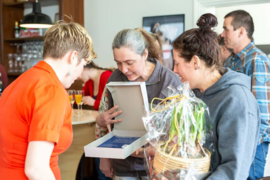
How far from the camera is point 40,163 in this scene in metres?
0.90

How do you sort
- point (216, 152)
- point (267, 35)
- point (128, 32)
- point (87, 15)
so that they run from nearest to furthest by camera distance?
point (216, 152) < point (128, 32) < point (87, 15) < point (267, 35)

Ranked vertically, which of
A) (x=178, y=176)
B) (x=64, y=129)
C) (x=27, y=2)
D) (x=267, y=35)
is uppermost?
(x=27, y=2)

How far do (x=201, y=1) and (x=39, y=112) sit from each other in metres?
3.10

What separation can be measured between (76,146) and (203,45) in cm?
217

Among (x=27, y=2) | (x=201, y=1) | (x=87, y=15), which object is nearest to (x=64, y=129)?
(x=201, y=1)

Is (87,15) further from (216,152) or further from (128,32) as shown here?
(216,152)

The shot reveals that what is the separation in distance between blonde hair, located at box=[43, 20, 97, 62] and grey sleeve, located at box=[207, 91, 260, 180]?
61 centimetres

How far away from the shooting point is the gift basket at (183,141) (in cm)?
90

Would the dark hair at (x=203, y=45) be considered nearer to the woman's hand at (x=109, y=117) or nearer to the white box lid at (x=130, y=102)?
the white box lid at (x=130, y=102)

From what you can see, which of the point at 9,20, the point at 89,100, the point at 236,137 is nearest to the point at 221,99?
the point at 236,137

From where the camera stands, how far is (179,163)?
0.89 m

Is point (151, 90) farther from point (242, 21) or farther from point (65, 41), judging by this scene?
point (242, 21)

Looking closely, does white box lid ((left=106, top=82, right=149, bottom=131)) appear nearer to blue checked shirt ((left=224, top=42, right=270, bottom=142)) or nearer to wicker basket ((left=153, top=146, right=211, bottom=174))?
wicker basket ((left=153, top=146, right=211, bottom=174))

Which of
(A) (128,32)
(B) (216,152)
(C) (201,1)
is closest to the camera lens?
(B) (216,152)
